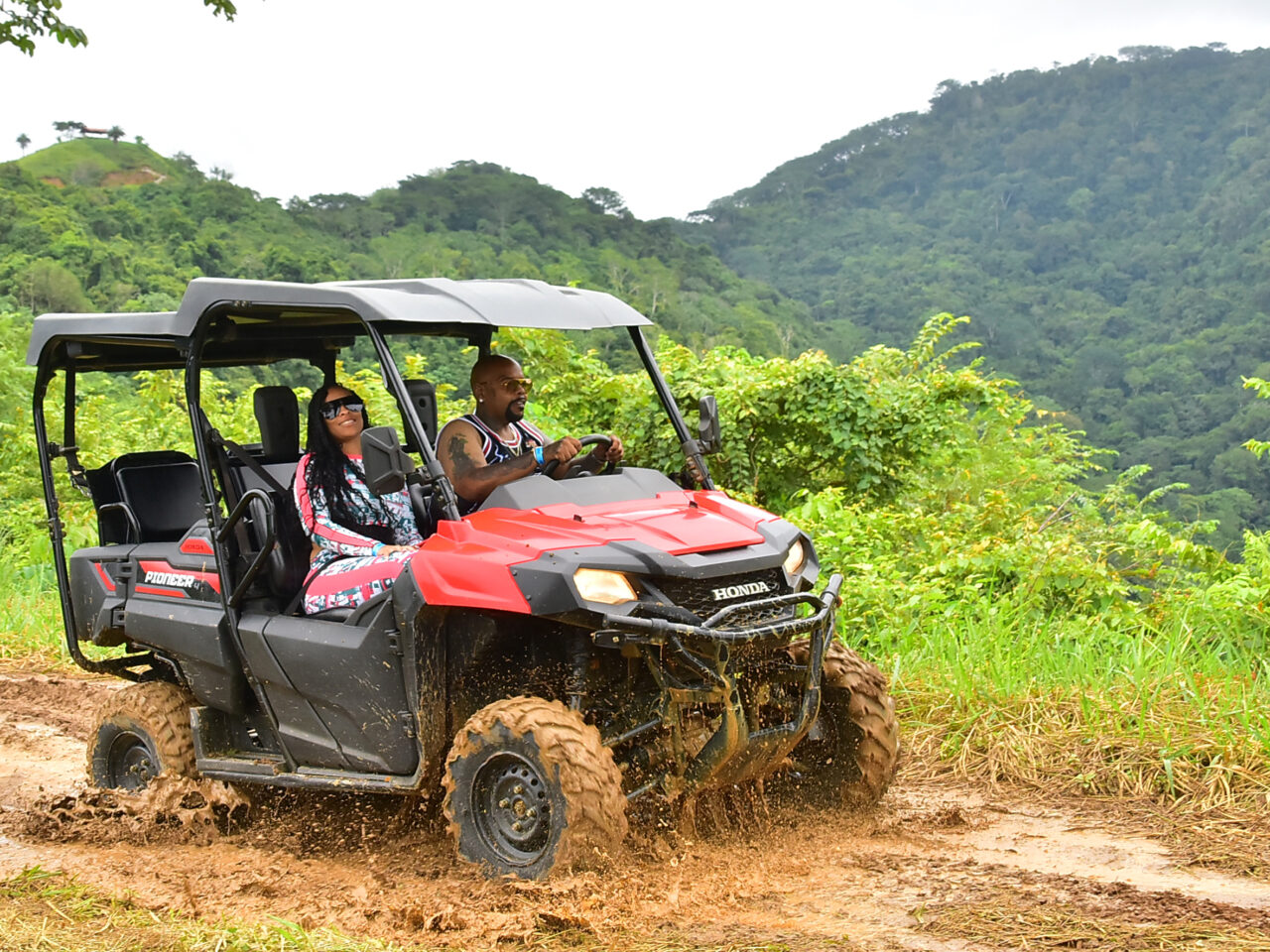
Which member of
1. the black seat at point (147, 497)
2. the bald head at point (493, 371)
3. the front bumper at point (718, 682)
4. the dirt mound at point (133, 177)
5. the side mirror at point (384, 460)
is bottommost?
the front bumper at point (718, 682)

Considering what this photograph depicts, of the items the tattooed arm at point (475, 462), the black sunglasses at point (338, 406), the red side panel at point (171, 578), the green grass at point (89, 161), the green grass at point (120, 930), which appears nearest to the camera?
the green grass at point (120, 930)

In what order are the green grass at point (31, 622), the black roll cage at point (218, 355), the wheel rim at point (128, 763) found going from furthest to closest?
the green grass at point (31, 622) < the wheel rim at point (128, 763) < the black roll cage at point (218, 355)

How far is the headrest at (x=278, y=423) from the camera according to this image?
5.69 meters

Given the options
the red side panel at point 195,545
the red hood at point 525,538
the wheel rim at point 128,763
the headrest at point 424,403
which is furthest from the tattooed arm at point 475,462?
the wheel rim at point 128,763

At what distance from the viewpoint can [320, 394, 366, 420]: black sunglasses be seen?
516 centimetres

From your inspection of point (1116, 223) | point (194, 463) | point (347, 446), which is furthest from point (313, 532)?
point (1116, 223)

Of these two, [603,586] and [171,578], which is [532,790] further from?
[171,578]

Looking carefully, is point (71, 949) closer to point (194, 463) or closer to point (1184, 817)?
point (194, 463)

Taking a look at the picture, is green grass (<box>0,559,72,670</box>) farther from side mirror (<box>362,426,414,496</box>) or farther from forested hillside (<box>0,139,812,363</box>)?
forested hillside (<box>0,139,812,363</box>)

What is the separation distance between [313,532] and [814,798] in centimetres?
208

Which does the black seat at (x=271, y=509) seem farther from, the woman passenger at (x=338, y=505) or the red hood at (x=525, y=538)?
the red hood at (x=525, y=538)

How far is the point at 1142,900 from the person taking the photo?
4031 mm

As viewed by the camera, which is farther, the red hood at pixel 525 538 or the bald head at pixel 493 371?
the bald head at pixel 493 371

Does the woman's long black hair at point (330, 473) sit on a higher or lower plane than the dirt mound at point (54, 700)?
higher
